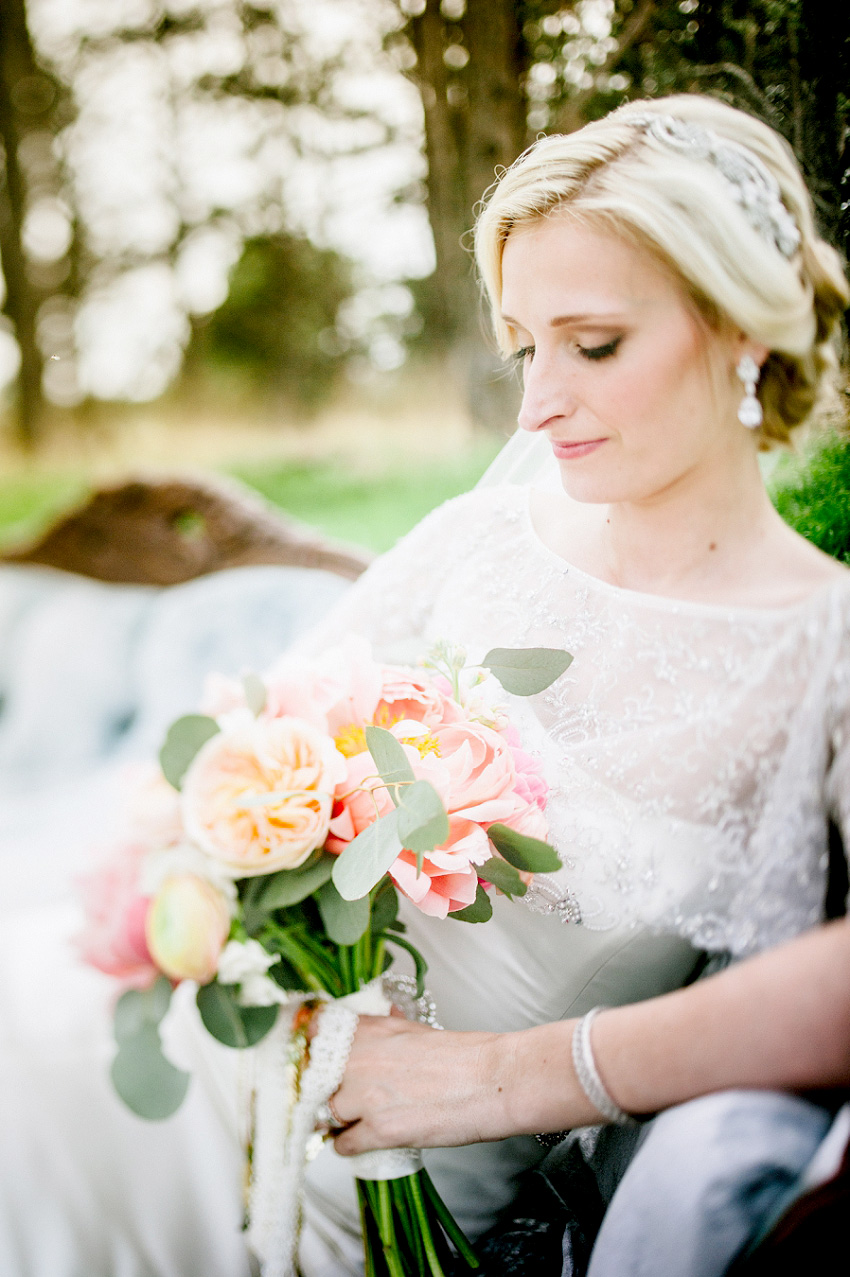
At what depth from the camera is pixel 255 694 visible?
669mm

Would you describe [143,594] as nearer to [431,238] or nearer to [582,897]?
[431,238]

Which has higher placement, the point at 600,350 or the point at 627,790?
the point at 600,350

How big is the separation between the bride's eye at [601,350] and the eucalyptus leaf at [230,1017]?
60cm

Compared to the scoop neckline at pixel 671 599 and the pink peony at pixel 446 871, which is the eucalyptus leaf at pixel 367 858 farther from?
the scoop neckline at pixel 671 599

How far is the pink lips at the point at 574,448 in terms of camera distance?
2.30 ft

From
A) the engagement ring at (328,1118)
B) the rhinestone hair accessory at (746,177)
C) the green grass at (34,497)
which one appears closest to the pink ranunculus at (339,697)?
the engagement ring at (328,1118)

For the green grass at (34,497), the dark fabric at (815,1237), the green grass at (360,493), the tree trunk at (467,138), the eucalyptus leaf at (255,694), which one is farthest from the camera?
the green grass at (34,497)

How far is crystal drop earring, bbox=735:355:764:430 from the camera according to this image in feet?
2.11

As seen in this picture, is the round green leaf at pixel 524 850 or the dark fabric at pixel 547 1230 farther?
the dark fabric at pixel 547 1230

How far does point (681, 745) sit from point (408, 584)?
0.39 meters

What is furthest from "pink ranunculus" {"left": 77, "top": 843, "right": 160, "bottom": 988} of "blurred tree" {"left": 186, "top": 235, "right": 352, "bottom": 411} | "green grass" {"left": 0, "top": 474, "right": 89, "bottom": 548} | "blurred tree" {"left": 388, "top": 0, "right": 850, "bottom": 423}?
"green grass" {"left": 0, "top": 474, "right": 89, "bottom": 548}

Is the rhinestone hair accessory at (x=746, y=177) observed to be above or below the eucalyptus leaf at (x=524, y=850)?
above

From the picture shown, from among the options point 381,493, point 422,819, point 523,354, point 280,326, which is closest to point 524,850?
point 422,819

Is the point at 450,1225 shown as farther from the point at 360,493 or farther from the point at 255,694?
the point at 360,493
